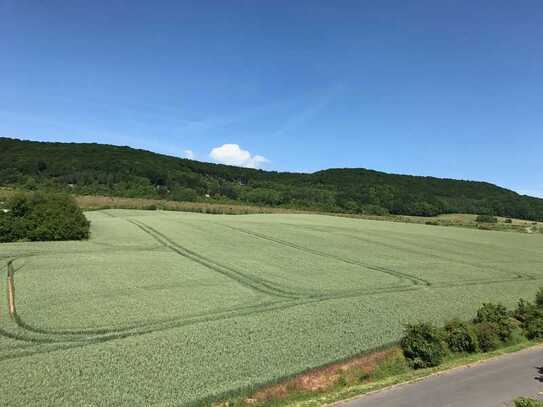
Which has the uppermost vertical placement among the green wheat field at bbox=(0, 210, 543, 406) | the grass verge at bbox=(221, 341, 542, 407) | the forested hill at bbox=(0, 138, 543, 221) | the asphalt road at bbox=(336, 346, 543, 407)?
the forested hill at bbox=(0, 138, 543, 221)

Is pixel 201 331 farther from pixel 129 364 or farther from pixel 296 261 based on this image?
pixel 296 261

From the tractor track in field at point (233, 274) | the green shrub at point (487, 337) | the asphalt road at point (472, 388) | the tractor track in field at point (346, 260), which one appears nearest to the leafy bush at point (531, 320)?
the green shrub at point (487, 337)

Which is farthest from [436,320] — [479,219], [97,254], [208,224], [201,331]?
[479,219]

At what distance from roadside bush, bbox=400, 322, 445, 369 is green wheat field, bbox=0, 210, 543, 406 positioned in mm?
1183

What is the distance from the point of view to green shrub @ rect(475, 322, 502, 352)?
2036 centimetres

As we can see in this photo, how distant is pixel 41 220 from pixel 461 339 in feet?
141

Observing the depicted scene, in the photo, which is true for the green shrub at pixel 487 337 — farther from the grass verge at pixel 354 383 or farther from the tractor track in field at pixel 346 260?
the tractor track in field at pixel 346 260

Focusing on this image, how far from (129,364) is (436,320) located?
16446mm

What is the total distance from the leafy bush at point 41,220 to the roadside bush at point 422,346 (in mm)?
38400

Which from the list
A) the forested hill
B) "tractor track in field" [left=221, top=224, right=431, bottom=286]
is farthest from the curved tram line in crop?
the forested hill

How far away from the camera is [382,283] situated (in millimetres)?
31250

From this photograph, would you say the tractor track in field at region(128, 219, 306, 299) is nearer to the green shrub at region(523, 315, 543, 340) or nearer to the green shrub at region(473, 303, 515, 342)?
the green shrub at region(473, 303, 515, 342)

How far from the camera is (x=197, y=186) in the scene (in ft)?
473

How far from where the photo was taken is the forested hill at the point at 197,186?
122 meters
